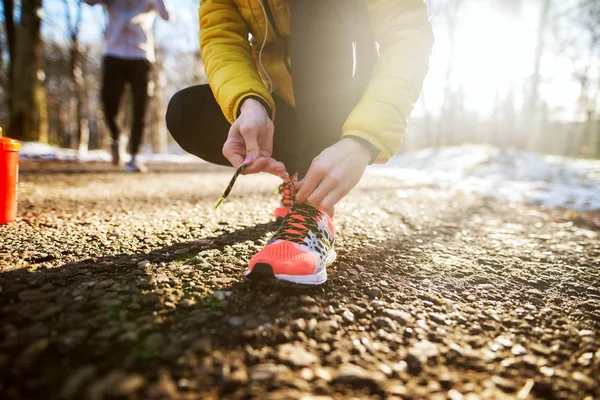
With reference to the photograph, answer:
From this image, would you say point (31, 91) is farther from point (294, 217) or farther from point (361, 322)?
point (361, 322)

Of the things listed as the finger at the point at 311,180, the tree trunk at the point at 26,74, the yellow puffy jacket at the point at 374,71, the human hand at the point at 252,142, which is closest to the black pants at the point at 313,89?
the yellow puffy jacket at the point at 374,71

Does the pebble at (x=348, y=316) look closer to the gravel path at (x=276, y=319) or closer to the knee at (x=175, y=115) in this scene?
the gravel path at (x=276, y=319)

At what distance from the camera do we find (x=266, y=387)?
587 millimetres

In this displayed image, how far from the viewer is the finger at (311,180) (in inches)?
35.0

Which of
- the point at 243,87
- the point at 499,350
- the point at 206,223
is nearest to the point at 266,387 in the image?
the point at 499,350

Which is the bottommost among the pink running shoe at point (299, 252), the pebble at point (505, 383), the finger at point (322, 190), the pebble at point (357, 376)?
the pebble at point (357, 376)

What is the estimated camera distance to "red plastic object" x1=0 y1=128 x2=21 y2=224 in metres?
1.33

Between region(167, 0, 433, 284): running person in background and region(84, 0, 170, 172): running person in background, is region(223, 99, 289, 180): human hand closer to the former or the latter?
region(167, 0, 433, 284): running person in background

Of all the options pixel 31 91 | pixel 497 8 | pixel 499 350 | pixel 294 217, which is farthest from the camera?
pixel 497 8

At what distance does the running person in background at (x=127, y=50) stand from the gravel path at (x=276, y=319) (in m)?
2.48

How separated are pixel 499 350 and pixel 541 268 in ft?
2.83

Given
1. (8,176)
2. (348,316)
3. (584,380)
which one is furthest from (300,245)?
(8,176)

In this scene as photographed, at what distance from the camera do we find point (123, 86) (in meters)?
3.75

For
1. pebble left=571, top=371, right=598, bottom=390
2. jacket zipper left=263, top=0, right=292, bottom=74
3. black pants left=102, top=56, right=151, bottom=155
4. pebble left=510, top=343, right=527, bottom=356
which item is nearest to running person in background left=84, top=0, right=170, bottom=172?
black pants left=102, top=56, right=151, bottom=155
